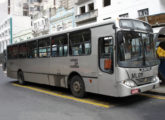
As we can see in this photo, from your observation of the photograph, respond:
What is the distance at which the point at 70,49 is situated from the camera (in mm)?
7832

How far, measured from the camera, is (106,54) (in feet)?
20.7

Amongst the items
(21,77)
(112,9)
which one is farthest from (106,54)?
(112,9)

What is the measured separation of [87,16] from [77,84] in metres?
18.9

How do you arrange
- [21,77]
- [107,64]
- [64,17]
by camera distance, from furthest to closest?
[64,17] → [21,77] → [107,64]

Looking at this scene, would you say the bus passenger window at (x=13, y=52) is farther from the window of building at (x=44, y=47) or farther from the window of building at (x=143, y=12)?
the window of building at (x=143, y=12)

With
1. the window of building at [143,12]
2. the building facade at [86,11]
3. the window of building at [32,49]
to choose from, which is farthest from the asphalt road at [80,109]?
the building facade at [86,11]

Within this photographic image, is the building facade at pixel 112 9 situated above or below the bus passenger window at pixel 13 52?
above

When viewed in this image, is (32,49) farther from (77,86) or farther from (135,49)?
(135,49)

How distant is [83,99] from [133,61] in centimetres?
254

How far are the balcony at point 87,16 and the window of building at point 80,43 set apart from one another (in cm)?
1713

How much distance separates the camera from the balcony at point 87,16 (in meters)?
24.2

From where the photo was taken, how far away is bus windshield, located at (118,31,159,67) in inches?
233

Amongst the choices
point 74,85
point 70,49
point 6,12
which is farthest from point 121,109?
point 6,12

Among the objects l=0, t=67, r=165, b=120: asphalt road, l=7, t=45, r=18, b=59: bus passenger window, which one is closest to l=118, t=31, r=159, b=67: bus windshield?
l=0, t=67, r=165, b=120: asphalt road
